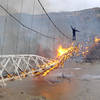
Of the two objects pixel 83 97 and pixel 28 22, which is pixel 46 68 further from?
pixel 28 22

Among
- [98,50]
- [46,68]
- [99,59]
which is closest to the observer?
[46,68]

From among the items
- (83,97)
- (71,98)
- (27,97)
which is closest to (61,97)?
(71,98)

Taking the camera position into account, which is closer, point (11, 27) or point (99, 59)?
point (11, 27)

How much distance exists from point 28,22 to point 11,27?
242 inches

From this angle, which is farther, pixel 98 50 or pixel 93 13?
pixel 93 13

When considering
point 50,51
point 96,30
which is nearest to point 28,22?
point 50,51

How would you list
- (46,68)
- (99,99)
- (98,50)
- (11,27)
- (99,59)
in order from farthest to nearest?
(98,50)
(99,59)
(11,27)
(46,68)
(99,99)

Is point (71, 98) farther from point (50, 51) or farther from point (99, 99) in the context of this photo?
point (50, 51)

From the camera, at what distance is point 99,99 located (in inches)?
193

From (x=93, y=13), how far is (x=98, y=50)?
5719 centimetres

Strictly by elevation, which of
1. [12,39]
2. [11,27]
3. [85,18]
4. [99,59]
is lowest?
[99,59]

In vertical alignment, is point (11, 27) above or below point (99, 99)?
above

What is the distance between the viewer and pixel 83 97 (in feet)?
16.9

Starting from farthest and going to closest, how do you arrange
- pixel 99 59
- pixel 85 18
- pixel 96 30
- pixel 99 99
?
pixel 85 18 → pixel 96 30 → pixel 99 59 → pixel 99 99
